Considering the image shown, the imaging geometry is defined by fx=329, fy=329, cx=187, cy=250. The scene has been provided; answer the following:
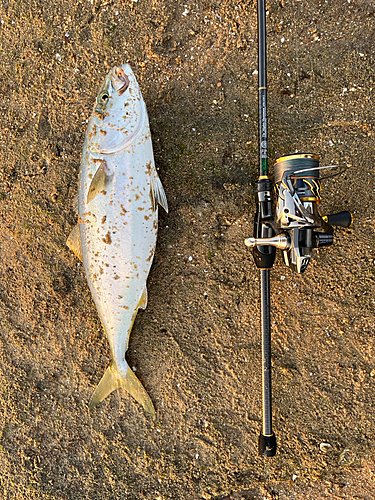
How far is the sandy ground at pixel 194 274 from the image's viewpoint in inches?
85.8

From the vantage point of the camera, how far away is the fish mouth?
2037 millimetres

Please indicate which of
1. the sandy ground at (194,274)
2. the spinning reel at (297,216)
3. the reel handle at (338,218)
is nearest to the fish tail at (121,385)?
the sandy ground at (194,274)

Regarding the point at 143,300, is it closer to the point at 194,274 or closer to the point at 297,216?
the point at 194,274

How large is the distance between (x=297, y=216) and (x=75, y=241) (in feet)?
4.69

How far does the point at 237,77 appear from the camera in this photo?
7.31 feet

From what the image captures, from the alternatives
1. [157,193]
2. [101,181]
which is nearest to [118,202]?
[101,181]

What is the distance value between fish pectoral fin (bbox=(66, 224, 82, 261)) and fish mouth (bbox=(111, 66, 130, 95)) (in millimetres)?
918

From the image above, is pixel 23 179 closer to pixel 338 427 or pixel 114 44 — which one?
pixel 114 44

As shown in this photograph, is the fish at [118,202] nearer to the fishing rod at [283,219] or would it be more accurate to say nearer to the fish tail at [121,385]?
the fish tail at [121,385]

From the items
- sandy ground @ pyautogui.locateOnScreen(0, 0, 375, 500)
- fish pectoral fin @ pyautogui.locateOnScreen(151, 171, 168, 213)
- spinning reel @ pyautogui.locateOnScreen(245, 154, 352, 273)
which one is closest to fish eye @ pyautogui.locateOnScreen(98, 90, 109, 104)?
sandy ground @ pyautogui.locateOnScreen(0, 0, 375, 500)

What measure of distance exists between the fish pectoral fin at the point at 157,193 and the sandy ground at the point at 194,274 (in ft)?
0.50

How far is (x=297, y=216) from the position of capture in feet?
5.81

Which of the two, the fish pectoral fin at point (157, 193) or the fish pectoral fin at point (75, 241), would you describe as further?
the fish pectoral fin at point (75, 241)

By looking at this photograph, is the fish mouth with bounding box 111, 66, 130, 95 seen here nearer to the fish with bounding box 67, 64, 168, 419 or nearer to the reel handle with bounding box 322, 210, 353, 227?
the fish with bounding box 67, 64, 168, 419
